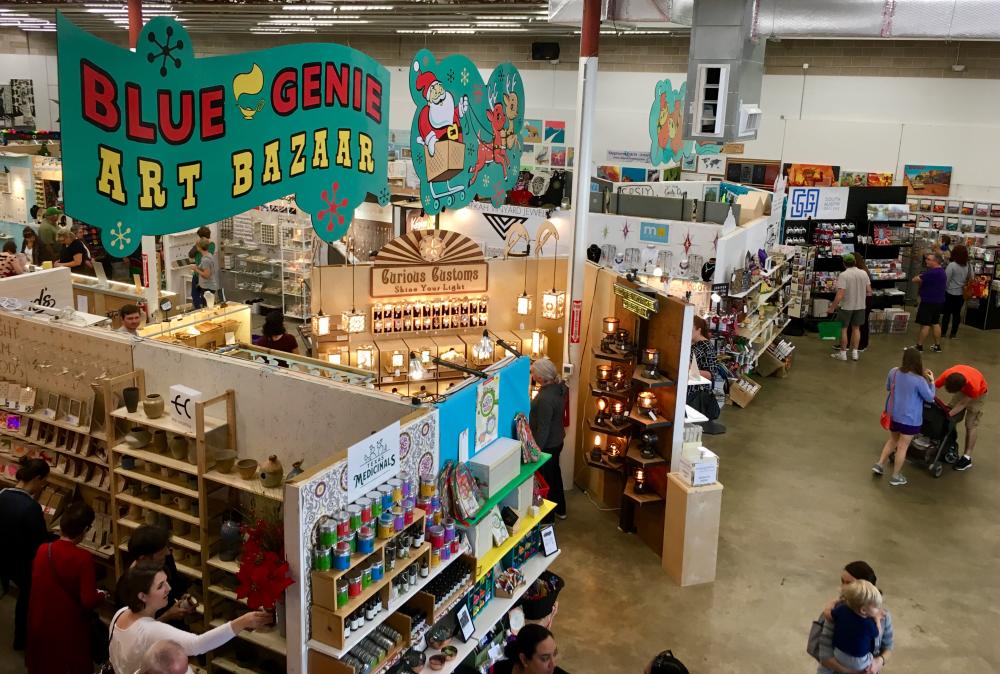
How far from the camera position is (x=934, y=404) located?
857 cm

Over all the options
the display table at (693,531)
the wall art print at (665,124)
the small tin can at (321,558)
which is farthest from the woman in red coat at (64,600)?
the wall art print at (665,124)

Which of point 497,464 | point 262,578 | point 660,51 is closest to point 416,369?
point 497,464

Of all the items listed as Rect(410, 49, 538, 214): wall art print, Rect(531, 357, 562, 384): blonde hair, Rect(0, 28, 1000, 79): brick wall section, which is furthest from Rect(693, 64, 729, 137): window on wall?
Rect(0, 28, 1000, 79): brick wall section

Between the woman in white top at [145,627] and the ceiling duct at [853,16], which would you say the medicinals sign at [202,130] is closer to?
the woman in white top at [145,627]

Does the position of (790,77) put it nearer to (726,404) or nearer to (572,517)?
(726,404)

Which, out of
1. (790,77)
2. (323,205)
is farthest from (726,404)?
(790,77)

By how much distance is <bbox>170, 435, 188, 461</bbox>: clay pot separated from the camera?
16.5 ft

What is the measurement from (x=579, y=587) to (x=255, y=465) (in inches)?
111

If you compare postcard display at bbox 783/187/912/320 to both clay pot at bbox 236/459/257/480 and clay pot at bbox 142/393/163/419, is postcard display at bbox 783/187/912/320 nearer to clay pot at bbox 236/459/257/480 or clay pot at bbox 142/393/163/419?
clay pot at bbox 236/459/257/480

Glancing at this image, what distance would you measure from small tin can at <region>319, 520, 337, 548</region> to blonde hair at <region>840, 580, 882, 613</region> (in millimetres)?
2567

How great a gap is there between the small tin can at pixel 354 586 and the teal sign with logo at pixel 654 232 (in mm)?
7133

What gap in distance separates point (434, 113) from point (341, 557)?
3.85 metres

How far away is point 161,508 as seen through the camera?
5090 mm

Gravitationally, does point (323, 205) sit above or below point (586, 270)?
above
